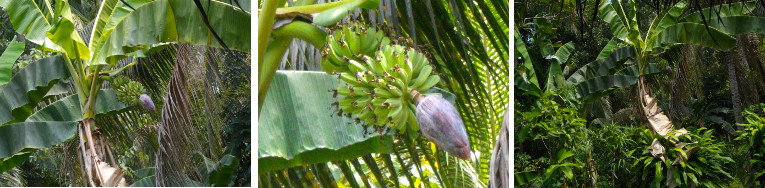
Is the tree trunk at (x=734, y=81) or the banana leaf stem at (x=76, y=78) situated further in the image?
the tree trunk at (x=734, y=81)

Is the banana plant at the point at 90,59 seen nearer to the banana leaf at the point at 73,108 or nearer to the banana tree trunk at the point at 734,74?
the banana leaf at the point at 73,108

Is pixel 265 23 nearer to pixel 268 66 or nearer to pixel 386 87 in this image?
pixel 268 66

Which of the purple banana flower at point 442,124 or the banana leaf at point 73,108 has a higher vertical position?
the banana leaf at point 73,108

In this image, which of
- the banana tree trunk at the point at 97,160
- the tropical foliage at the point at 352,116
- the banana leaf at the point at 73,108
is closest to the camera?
the tropical foliage at the point at 352,116

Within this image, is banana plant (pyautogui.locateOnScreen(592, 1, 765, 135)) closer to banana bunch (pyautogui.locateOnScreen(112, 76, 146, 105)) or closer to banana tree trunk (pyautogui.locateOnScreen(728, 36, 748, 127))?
banana tree trunk (pyautogui.locateOnScreen(728, 36, 748, 127))

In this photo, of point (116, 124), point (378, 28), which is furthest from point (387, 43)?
point (116, 124)

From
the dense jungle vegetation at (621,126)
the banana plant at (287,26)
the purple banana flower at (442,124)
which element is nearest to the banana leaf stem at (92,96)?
the banana plant at (287,26)

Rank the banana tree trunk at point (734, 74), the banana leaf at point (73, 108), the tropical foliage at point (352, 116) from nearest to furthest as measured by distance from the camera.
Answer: the tropical foliage at point (352, 116), the banana leaf at point (73, 108), the banana tree trunk at point (734, 74)
